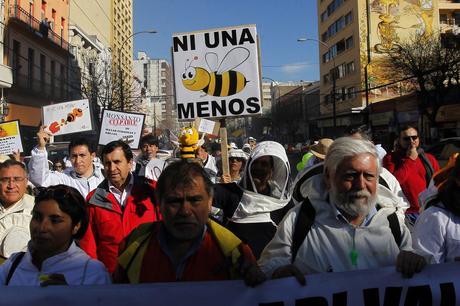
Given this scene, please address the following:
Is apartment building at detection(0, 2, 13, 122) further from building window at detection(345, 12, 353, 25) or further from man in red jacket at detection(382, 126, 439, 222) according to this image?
building window at detection(345, 12, 353, 25)

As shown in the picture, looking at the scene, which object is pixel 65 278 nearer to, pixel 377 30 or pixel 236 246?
pixel 236 246

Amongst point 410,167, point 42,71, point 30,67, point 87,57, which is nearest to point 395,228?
point 410,167

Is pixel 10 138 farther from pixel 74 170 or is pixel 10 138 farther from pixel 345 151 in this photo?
pixel 345 151

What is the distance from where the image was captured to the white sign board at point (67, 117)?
8.47 m

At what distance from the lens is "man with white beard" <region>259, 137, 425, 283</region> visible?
7.75 feet

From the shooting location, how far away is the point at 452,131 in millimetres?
A: 32844

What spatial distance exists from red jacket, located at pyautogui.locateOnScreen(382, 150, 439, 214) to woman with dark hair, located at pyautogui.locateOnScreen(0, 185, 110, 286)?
3.83 m

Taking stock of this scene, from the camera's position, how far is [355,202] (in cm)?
235

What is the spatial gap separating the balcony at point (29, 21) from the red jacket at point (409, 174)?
30588mm

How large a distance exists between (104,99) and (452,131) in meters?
26.5

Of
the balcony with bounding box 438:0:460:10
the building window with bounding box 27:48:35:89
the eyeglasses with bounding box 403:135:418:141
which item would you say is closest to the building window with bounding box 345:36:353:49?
the balcony with bounding box 438:0:460:10

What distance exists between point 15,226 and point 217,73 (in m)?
2.82

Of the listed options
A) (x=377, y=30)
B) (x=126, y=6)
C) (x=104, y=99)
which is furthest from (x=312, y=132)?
(x=126, y=6)

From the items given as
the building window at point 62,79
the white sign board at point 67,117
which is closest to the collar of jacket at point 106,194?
the white sign board at point 67,117
